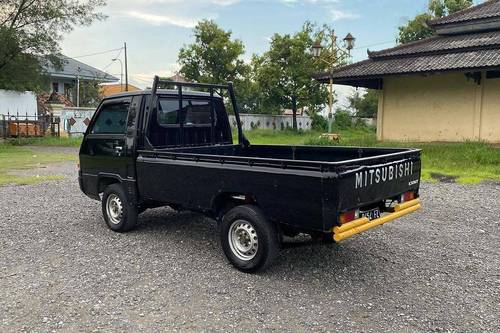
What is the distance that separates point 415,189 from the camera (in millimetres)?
5449

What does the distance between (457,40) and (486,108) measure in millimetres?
3233

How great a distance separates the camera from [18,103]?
100 ft

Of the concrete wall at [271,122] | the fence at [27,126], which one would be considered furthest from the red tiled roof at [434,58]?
the concrete wall at [271,122]

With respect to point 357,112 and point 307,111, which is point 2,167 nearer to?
point 307,111

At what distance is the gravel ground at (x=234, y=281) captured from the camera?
12.5 ft

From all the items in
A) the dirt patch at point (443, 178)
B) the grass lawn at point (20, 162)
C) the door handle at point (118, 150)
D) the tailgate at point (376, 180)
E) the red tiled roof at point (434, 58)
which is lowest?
the grass lawn at point (20, 162)

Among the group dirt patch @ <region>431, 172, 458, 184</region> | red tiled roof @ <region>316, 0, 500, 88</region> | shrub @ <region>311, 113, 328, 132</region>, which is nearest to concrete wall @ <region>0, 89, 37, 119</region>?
red tiled roof @ <region>316, 0, 500, 88</region>

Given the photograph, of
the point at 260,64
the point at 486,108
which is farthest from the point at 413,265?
the point at 260,64

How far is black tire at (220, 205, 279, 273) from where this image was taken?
4562 mm

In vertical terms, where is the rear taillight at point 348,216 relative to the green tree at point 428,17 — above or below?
below

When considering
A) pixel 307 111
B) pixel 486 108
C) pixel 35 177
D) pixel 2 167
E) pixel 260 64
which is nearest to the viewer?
pixel 35 177

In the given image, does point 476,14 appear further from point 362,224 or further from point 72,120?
point 72,120

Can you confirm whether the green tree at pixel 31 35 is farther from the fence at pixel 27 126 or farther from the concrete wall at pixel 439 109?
the concrete wall at pixel 439 109

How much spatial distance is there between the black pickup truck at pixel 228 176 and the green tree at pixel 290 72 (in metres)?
33.0
